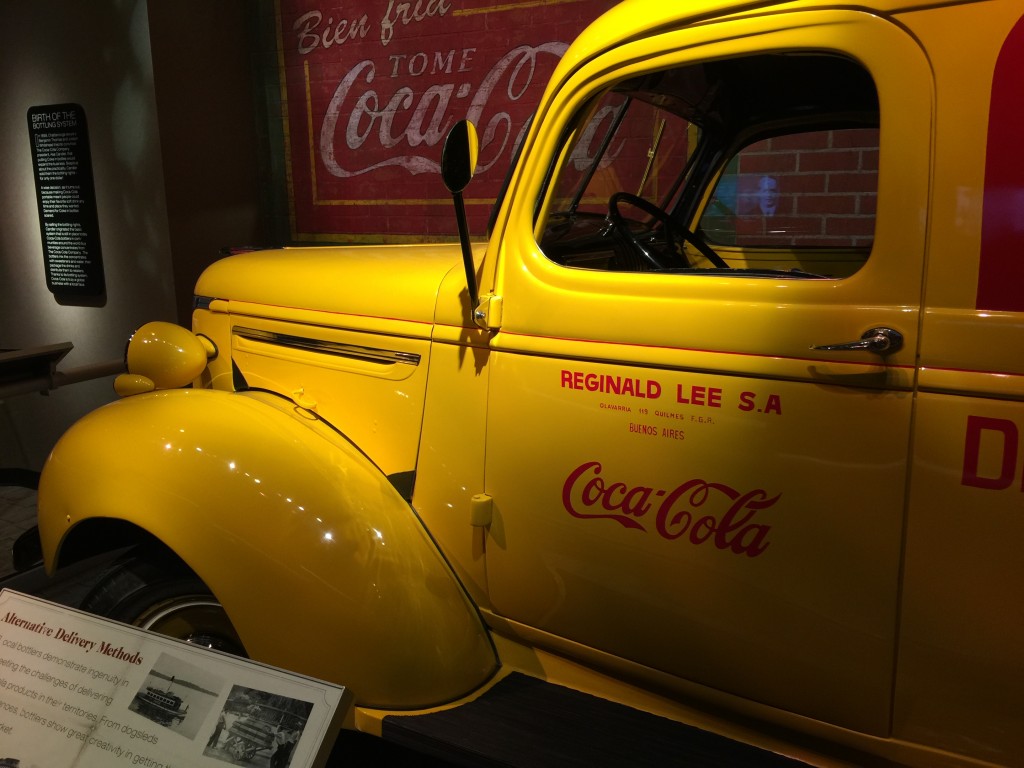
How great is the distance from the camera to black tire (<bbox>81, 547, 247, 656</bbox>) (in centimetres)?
211

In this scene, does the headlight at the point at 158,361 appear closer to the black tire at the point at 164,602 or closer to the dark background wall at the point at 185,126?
the black tire at the point at 164,602

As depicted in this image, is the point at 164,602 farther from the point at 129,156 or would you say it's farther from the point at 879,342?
the point at 129,156

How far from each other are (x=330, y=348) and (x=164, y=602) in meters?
0.83

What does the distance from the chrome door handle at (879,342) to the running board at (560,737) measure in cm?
87

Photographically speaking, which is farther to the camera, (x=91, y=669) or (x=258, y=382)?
(x=258, y=382)

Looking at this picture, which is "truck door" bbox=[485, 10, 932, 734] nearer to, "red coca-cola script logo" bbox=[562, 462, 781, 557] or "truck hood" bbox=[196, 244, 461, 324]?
"red coca-cola script logo" bbox=[562, 462, 781, 557]

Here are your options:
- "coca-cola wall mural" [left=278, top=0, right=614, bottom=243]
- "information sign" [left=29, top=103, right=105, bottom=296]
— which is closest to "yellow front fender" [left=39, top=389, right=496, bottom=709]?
"coca-cola wall mural" [left=278, top=0, right=614, bottom=243]

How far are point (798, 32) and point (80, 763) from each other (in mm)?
1971

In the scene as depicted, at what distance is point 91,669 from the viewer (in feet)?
5.32

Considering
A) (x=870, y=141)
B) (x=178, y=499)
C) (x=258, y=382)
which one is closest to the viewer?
(x=178, y=499)

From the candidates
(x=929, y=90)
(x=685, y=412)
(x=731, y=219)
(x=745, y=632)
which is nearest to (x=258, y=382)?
(x=685, y=412)

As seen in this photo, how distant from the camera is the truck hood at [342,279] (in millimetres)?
2139

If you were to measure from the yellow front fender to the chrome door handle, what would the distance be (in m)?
1.13

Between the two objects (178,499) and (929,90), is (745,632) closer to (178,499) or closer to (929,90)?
(929,90)
